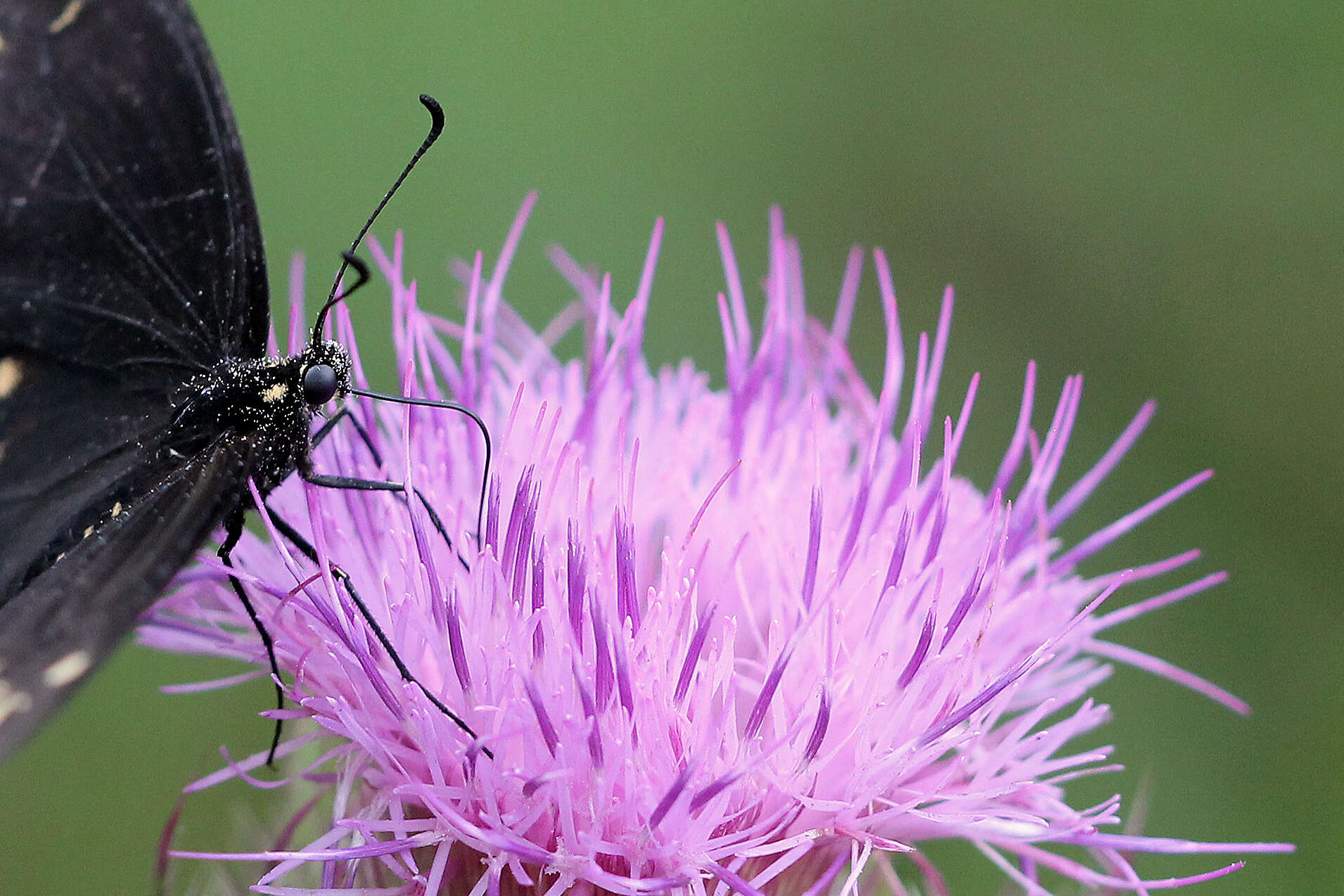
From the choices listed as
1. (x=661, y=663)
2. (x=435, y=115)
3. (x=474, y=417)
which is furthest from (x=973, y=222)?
(x=661, y=663)

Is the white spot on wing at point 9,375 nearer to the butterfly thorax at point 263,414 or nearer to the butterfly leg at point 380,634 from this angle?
the butterfly thorax at point 263,414

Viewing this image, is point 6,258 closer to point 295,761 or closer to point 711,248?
point 295,761

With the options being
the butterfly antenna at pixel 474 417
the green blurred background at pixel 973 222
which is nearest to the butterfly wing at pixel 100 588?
the butterfly antenna at pixel 474 417

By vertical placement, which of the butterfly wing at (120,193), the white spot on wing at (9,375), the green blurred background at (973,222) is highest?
the green blurred background at (973,222)

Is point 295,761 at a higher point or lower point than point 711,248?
lower

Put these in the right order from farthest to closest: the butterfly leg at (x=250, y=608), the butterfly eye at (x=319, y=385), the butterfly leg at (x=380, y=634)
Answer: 1. the butterfly eye at (x=319, y=385)
2. the butterfly leg at (x=250, y=608)
3. the butterfly leg at (x=380, y=634)

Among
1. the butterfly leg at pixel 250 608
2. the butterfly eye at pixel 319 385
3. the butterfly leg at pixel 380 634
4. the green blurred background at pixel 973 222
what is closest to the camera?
the butterfly leg at pixel 380 634

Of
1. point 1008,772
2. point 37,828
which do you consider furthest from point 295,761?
point 37,828
